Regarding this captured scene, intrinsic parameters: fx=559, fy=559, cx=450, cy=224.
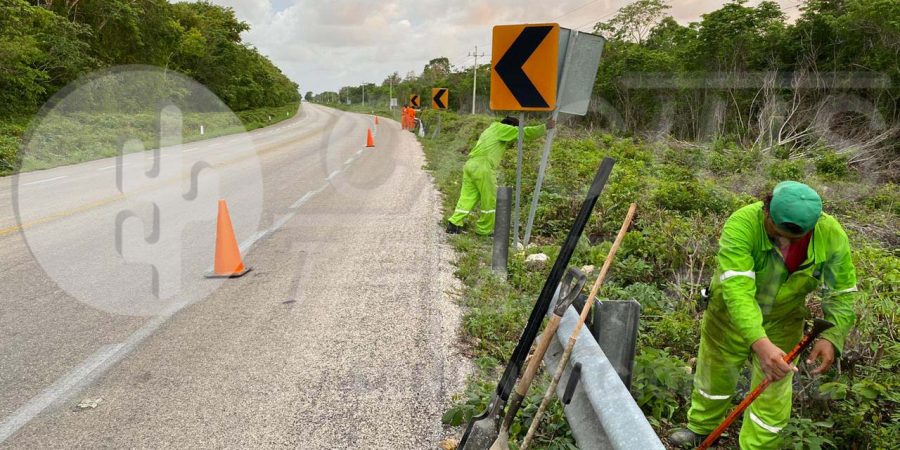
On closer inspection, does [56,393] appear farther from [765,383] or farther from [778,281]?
[778,281]

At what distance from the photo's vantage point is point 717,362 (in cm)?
314

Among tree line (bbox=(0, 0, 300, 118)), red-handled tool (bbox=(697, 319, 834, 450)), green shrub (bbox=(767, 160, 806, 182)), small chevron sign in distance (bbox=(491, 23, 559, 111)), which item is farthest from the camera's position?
tree line (bbox=(0, 0, 300, 118))

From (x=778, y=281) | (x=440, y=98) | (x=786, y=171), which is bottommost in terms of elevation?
(x=778, y=281)

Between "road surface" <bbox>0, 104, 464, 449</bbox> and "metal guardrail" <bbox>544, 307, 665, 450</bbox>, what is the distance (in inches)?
48.0

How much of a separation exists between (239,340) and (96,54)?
29226 mm

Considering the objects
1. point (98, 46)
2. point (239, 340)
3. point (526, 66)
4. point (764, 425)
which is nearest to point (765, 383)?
point (764, 425)

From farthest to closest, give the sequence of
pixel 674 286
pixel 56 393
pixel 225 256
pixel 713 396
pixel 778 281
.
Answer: pixel 225 256 < pixel 674 286 < pixel 56 393 < pixel 713 396 < pixel 778 281

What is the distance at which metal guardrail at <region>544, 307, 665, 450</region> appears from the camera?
5.46ft

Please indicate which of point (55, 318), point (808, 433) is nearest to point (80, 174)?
point (55, 318)

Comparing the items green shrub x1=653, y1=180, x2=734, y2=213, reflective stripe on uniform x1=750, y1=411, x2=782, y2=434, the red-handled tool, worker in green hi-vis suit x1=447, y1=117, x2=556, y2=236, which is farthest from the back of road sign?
reflective stripe on uniform x1=750, y1=411, x2=782, y2=434

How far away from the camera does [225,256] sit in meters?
5.97

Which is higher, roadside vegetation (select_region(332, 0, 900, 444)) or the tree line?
the tree line

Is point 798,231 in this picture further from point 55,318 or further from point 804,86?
point 804,86

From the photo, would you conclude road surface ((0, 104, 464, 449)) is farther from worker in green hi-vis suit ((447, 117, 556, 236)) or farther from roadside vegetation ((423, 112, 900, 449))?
worker in green hi-vis suit ((447, 117, 556, 236))
